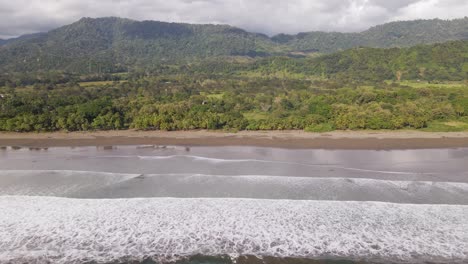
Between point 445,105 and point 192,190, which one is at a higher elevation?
point 445,105

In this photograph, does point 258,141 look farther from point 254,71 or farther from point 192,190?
point 254,71

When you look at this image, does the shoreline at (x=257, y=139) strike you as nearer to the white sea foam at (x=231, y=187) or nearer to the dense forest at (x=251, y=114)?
the dense forest at (x=251, y=114)

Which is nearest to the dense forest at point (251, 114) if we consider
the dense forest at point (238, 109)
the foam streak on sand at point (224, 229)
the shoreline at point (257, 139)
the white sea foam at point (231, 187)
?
→ the dense forest at point (238, 109)

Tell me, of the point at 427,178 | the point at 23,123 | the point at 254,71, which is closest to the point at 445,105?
the point at 427,178

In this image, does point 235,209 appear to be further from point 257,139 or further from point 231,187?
point 257,139

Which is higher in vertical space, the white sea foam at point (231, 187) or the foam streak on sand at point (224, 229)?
the white sea foam at point (231, 187)

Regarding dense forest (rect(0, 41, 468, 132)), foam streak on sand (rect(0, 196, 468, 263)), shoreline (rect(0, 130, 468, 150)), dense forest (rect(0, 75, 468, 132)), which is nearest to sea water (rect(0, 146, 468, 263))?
foam streak on sand (rect(0, 196, 468, 263))

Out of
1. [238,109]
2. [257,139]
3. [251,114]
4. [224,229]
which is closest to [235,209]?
[224,229]
